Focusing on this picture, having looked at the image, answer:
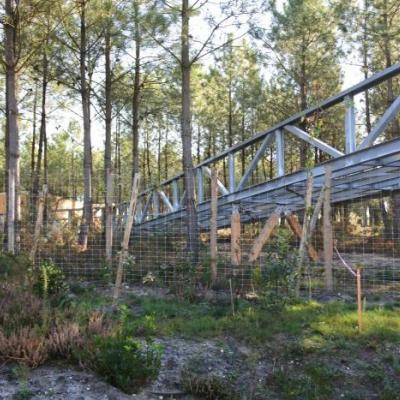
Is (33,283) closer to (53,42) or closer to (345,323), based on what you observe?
(345,323)

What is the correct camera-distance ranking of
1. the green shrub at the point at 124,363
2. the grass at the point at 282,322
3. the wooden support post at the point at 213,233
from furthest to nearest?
the wooden support post at the point at 213,233, the grass at the point at 282,322, the green shrub at the point at 124,363

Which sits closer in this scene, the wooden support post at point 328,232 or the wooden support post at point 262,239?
the wooden support post at point 328,232

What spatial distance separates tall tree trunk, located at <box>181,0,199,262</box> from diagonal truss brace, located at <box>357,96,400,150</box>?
327 cm

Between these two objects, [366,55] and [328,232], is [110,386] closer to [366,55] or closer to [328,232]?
[328,232]

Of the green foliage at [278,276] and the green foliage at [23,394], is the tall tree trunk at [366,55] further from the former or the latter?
the green foliage at [23,394]

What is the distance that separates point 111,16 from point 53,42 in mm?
1988

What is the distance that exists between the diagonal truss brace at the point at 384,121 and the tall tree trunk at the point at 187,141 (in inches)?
129

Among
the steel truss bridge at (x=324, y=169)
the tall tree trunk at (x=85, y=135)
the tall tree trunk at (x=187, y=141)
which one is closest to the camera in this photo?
the steel truss bridge at (x=324, y=169)

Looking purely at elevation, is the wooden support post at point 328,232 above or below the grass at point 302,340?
above

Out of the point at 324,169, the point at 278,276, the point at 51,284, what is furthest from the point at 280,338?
the point at 324,169

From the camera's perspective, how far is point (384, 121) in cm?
684

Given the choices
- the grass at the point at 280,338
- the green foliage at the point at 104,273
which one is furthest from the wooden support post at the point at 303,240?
the green foliage at the point at 104,273

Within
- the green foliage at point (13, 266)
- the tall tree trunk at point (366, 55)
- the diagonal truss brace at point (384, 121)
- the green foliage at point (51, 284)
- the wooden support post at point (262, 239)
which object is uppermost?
the tall tree trunk at point (366, 55)

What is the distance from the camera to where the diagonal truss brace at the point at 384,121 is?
22.1 ft
